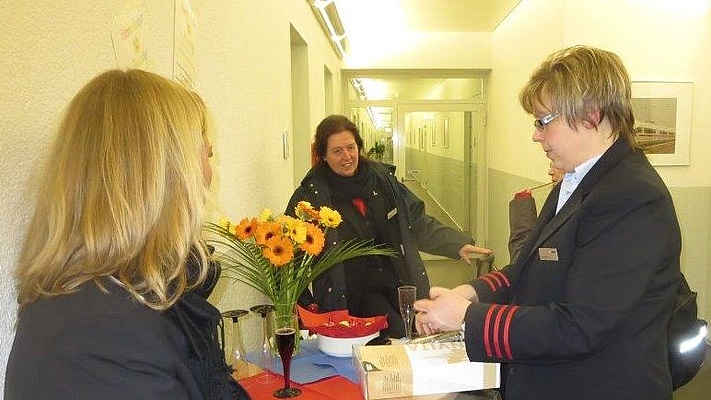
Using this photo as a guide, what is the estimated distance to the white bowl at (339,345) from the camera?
1.58 meters

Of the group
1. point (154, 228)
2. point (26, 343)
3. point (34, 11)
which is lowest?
point (26, 343)

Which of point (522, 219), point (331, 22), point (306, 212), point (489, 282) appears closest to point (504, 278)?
point (489, 282)

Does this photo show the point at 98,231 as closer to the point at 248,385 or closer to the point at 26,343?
the point at 26,343

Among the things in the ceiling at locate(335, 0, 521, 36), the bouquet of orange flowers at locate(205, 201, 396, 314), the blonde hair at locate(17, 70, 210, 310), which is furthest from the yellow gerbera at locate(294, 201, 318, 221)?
the ceiling at locate(335, 0, 521, 36)

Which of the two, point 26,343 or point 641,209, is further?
point 641,209

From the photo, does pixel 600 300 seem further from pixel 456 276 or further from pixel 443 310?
pixel 456 276

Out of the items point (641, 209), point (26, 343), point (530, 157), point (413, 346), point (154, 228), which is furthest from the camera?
point (530, 157)

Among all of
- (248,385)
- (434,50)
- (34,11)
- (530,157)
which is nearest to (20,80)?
(34,11)

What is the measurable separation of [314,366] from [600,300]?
78 cm

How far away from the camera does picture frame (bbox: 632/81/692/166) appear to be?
368 cm

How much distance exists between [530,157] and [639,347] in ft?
→ 11.8

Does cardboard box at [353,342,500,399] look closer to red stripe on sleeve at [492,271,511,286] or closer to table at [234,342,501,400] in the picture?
table at [234,342,501,400]

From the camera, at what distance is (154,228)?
0.78m

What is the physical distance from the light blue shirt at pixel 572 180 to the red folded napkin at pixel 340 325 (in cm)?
63
